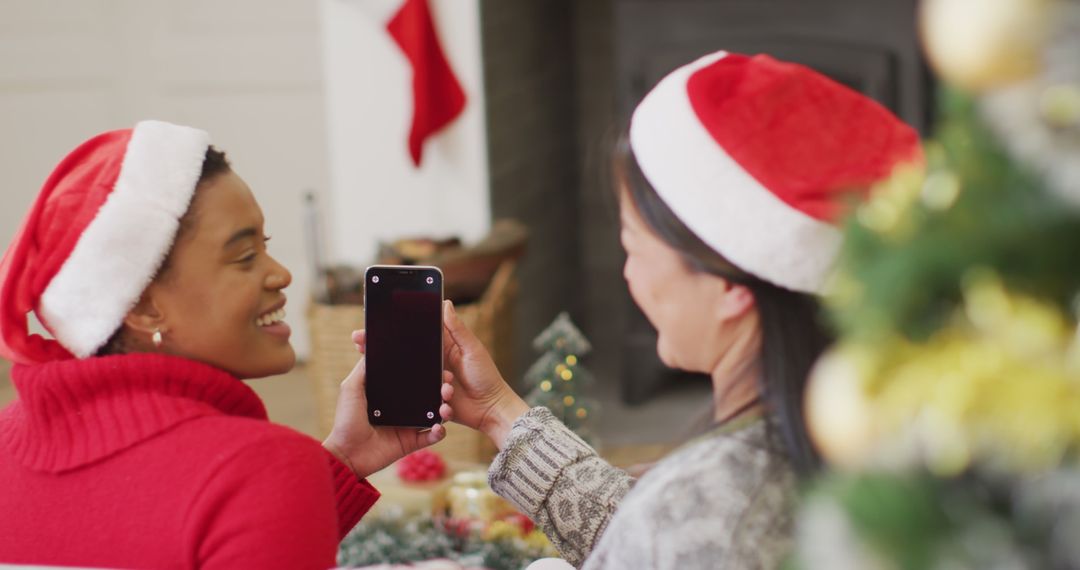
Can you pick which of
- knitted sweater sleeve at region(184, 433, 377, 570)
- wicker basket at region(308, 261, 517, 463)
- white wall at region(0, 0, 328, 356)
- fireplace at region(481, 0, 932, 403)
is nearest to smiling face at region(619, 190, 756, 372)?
knitted sweater sleeve at region(184, 433, 377, 570)

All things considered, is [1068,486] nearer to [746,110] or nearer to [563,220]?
[746,110]

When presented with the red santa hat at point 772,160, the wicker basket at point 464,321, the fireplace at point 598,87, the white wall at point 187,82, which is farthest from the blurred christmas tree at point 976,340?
the white wall at point 187,82

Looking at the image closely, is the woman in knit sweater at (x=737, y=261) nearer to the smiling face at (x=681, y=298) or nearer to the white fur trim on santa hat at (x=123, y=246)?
the smiling face at (x=681, y=298)

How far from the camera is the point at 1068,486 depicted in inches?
21.1

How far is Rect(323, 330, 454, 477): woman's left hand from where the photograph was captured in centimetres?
147

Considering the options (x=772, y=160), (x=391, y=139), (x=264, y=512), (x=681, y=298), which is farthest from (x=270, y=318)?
(x=391, y=139)

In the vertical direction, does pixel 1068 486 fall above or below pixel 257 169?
above

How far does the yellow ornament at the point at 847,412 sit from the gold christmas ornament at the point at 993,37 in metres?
0.13

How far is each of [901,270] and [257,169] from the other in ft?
12.5

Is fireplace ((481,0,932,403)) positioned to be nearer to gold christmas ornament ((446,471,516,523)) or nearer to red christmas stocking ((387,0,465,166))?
red christmas stocking ((387,0,465,166))

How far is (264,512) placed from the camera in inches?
42.1

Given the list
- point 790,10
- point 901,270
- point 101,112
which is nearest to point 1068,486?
point 901,270

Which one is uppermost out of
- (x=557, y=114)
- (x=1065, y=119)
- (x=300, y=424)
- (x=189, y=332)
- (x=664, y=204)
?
(x=1065, y=119)

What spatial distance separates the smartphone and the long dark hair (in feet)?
1.64
